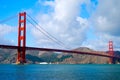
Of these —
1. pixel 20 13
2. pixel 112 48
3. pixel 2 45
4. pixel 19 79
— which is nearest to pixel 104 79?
pixel 19 79

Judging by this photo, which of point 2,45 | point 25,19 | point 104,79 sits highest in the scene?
point 25,19

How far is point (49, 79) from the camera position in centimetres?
3725

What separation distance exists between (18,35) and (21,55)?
5.78 m

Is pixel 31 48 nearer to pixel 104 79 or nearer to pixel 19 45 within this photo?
pixel 19 45

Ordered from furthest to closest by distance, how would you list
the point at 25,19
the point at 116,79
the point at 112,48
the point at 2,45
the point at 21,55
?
the point at 112,48, the point at 25,19, the point at 21,55, the point at 2,45, the point at 116,79

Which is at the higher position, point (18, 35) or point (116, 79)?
point (18, 35)

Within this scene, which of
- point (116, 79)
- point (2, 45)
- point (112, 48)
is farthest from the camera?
point (112, 48)

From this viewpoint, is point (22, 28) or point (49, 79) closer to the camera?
point (49, 79)

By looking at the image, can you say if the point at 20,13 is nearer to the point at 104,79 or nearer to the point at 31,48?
the point at 31,48

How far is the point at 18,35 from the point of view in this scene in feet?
256

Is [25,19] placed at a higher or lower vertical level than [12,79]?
higher

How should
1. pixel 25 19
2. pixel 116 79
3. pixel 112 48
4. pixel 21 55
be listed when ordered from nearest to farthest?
pixel 116 79
pixel 21 55
pixel 25 19
pixel 112 48

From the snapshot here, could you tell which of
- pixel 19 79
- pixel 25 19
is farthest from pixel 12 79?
pixel 25 19

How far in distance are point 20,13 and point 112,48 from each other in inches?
3476
